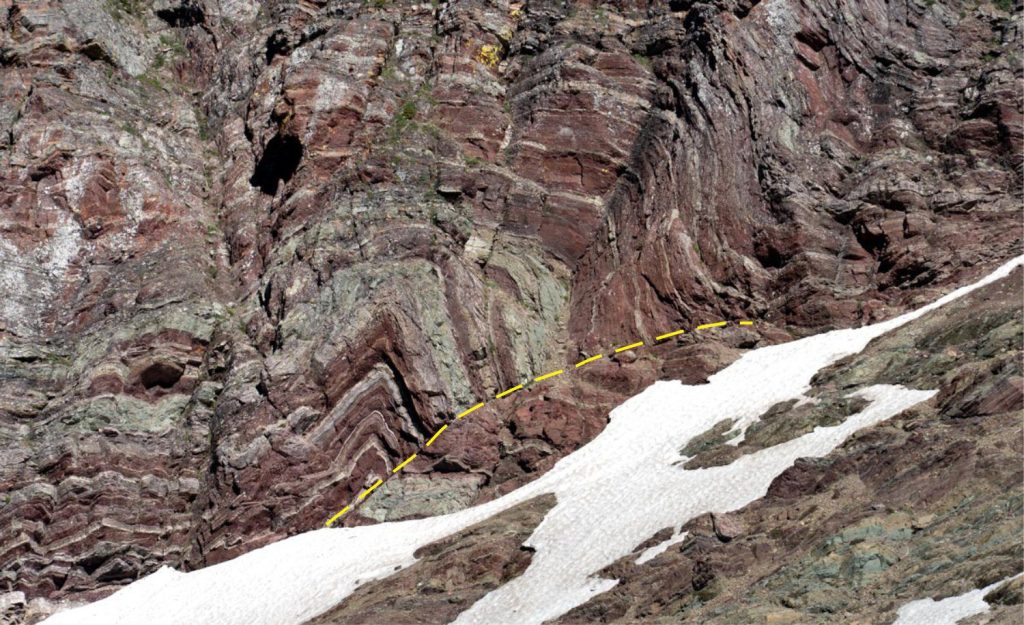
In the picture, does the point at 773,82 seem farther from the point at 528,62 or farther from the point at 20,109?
the point at 20,109

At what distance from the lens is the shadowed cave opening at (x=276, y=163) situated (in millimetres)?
49969

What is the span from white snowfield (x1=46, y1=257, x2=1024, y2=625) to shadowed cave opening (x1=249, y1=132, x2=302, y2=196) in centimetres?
1450

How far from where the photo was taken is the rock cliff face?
4156 cm

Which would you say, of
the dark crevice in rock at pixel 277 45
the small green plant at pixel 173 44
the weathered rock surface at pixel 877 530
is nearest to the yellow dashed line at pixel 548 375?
the weathered rock surface at pixel 877 530

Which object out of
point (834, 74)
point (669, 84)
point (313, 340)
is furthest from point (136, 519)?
point (834, 74)

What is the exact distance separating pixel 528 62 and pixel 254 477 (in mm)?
18366

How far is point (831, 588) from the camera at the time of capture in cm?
2448

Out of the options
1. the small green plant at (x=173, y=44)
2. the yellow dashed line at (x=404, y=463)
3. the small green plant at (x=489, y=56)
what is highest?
the small green plant at (x=173, y=44)

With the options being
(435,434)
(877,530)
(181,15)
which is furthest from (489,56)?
(877,530)

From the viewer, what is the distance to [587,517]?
34.6 metres

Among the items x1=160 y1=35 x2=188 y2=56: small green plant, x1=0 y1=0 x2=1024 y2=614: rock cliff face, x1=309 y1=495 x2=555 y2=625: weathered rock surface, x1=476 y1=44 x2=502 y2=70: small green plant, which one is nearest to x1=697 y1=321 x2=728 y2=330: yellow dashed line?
x1=0 y1=0 x2=1024 y2=614: rock cliff face

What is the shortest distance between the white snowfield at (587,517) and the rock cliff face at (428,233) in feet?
2.97

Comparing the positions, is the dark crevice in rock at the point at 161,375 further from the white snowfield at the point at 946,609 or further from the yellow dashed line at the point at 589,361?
the white snowfield at the point at 946,609

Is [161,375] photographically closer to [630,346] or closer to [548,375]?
[548,375]
